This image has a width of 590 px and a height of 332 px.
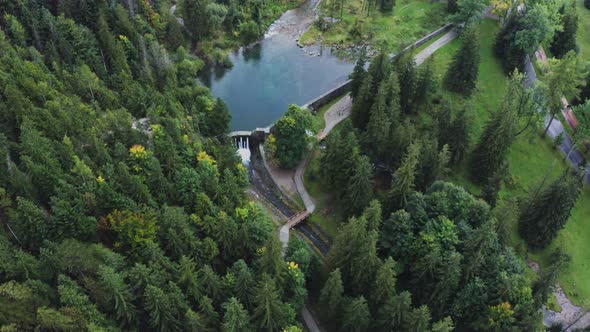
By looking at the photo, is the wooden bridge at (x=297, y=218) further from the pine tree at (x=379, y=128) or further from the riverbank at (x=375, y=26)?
the riverbank at (x=375, y=26)

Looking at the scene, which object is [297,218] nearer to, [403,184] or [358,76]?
[403,184]

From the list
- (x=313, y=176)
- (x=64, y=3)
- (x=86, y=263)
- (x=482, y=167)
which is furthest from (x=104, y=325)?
(x=64, y=3)

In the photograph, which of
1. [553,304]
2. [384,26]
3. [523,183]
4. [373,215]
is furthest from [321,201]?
[384,26]

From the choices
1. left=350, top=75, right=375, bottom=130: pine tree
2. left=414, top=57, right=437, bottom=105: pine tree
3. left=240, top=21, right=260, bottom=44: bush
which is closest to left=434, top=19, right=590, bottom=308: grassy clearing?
left=414, top=57, right=437, bottom=105: pine tree

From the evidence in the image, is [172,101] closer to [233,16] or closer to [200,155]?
[200,155]

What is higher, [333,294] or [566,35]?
[566,35]
